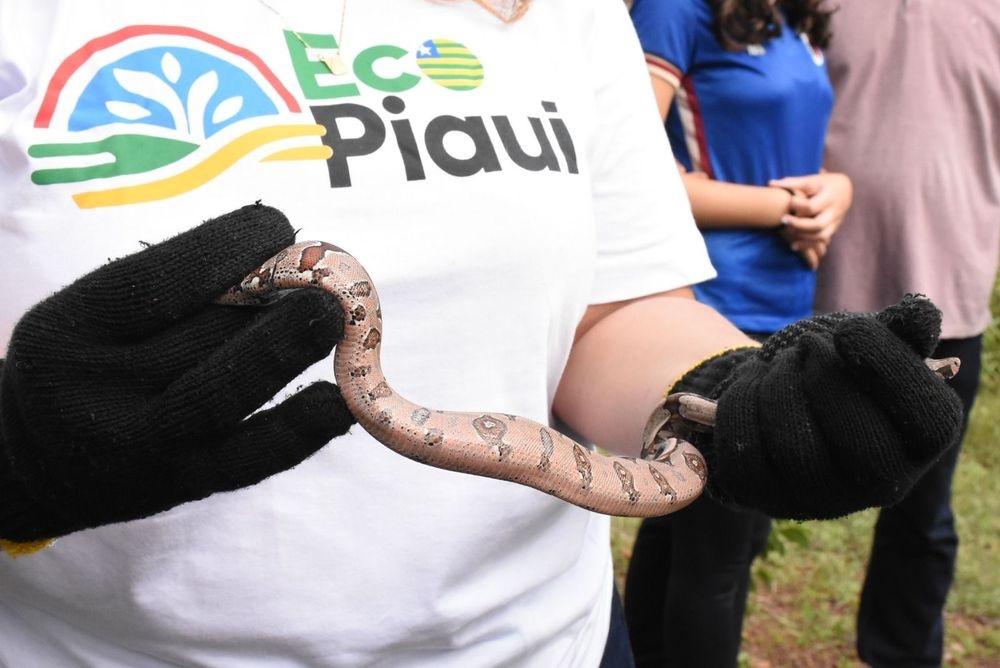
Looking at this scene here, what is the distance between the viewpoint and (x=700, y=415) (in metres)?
1.90

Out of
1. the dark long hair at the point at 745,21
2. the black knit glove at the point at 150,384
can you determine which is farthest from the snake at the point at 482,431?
the dark long hair at the point at 745,21

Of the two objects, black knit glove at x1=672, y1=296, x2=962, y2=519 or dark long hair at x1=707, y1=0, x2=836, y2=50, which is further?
dark long hair at x1=707, y1=0, x2=836, y2=50

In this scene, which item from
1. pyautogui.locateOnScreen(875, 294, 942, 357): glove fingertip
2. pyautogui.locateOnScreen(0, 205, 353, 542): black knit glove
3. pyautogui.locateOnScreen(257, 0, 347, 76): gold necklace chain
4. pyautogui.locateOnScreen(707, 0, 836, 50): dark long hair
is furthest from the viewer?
pyautogui.locateOnScreen(707, 0, 836, 50): dark long hair

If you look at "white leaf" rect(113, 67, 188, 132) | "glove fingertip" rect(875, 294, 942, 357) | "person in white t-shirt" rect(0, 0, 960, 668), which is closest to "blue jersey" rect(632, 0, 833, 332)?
"person in white t-shirt" rect(0, 0, 960, 668)

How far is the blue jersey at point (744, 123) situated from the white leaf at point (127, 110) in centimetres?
234

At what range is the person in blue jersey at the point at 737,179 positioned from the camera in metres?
3.51

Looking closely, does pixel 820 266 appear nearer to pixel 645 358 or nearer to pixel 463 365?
pixel 645 358

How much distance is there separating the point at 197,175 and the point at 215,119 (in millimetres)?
109

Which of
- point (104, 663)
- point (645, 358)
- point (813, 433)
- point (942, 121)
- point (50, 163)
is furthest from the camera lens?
point (942, 121)

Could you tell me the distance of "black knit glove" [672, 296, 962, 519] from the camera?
1.62 meters

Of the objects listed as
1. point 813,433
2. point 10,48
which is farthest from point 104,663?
point 813,433

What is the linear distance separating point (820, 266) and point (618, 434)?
249cm

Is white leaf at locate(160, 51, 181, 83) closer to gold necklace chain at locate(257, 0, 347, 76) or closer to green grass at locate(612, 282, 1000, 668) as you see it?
gold necklace chain at locate(257, 0, 347, 76)

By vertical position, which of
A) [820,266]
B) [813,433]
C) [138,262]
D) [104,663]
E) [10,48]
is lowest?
[820,266]
